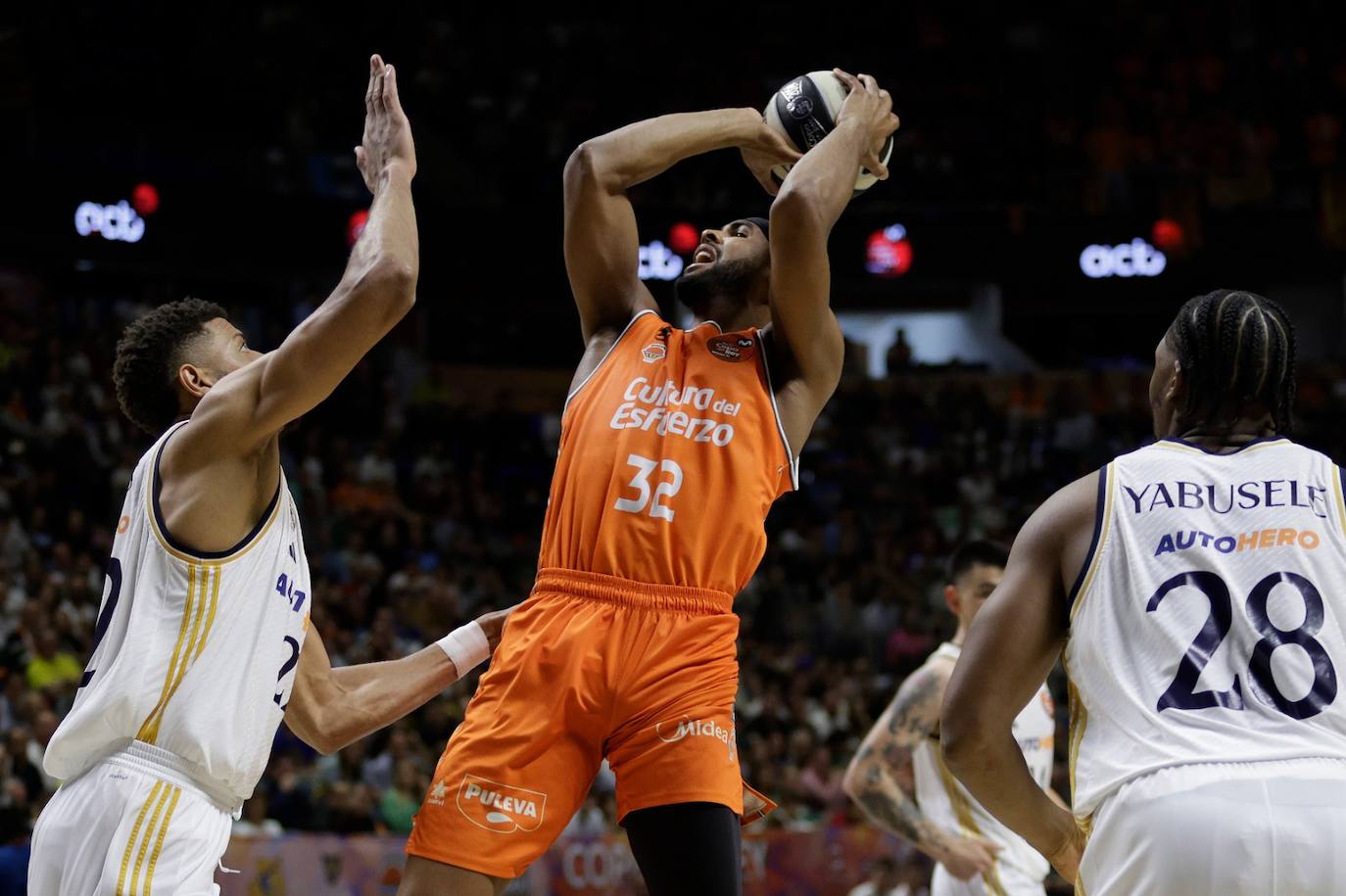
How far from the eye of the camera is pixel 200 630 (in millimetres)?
3408

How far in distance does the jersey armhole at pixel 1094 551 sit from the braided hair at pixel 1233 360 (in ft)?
0.95

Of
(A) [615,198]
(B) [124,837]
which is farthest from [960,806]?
(B) [124,837]

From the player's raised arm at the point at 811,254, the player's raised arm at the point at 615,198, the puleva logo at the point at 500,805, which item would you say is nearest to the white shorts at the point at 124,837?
the puleva logo at the point at 500,805

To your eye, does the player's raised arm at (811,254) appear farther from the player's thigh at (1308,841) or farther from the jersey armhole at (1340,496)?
the player's thigh at (1308,841)

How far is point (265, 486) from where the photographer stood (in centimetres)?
358

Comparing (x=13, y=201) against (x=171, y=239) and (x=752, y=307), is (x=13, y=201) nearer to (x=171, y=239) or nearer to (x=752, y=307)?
(x=171, y=239)

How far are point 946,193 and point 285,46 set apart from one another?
7893mm

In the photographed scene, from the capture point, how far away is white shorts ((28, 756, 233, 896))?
3.20 m

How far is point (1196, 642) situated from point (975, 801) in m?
3.65

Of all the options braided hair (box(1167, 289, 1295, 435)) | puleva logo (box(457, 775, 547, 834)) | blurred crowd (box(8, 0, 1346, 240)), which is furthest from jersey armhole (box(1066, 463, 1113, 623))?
blurred crowd (box(8, 0, 1346, 240))

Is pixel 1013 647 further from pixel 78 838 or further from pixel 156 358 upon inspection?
pixel 156 358

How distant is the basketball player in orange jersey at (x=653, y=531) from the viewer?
363 cm

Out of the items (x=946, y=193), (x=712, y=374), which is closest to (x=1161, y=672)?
(x=712, y=374)

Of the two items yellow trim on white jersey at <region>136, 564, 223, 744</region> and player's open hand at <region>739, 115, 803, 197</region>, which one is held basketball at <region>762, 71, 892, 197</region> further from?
yellow trim on white jersey at <region>136, 564, 223, 744</region>
